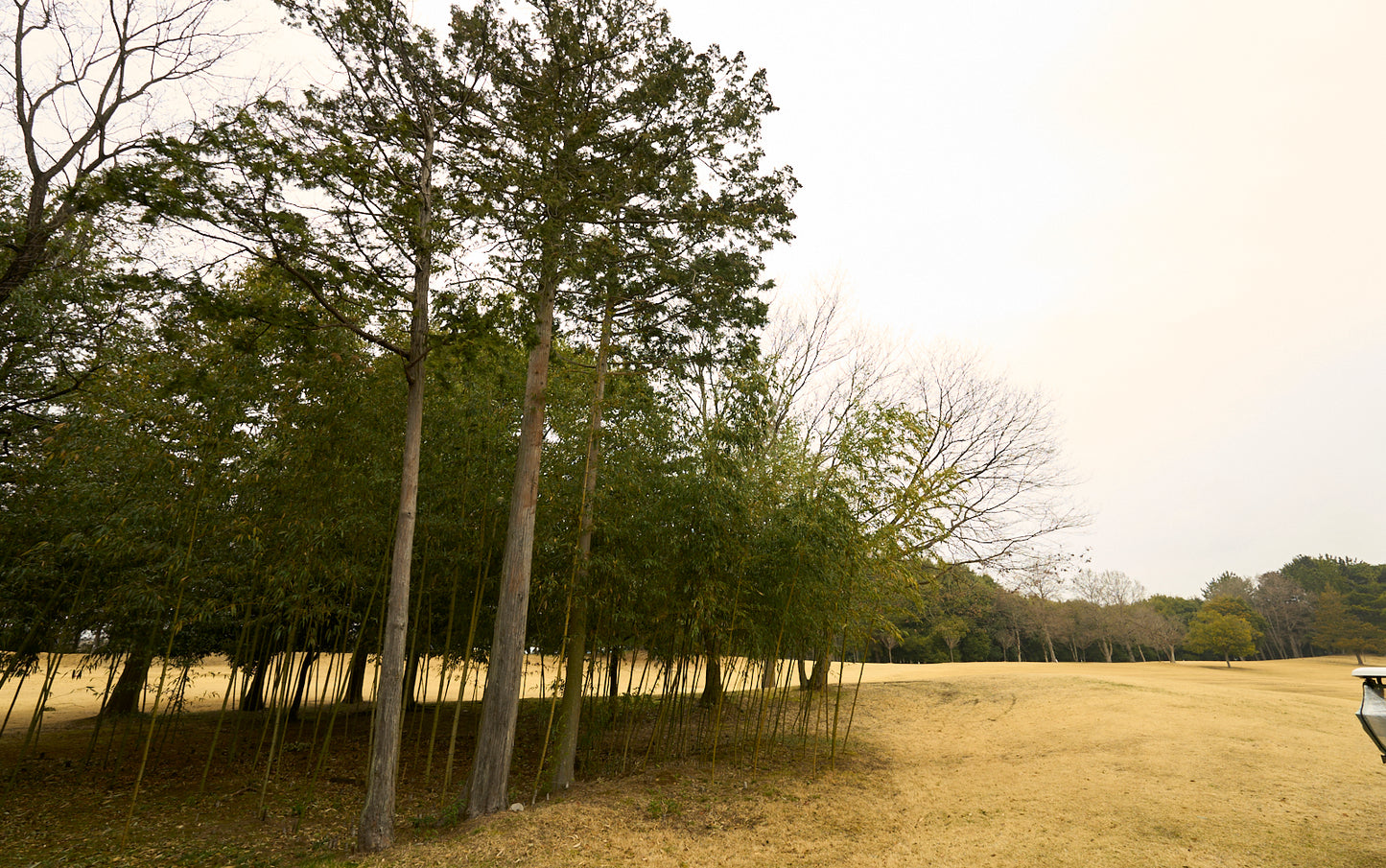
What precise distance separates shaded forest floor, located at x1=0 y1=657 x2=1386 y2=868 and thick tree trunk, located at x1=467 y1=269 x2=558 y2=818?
0.39 m

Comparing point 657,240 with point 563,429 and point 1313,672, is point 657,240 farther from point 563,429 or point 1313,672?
point 1313,672

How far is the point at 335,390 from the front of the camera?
5.66m

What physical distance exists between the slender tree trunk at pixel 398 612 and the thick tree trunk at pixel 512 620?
0.71 m

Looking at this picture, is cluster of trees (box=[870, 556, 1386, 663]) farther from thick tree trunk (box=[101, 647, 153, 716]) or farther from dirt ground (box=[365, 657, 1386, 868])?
thick tree trunk (box=[101, 647, 153, 716])

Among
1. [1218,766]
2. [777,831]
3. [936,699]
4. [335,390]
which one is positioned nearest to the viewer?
[777,831]

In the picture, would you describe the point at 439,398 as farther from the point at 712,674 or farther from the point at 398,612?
the point at 712,674

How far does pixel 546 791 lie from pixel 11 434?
6.81 m

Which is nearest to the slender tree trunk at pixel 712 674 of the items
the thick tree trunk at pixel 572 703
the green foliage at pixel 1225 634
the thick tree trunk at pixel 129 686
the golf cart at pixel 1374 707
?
the thick tree trunk at pixel 572 703

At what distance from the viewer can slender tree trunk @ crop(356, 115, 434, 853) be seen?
4.62 meters

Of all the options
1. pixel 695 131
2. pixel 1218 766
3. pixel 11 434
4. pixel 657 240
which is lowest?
pixel 1218 766

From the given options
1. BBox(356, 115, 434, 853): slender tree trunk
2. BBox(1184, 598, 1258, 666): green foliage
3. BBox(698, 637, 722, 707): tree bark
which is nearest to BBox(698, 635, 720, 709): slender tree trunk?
BBox(698, 637, 722, 707): tree bark

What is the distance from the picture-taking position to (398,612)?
481 centimetres

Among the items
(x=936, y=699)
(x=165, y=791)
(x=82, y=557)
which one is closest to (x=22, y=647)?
(x=82, y=557)

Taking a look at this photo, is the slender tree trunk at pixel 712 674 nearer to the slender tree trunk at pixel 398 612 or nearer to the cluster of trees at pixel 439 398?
the cluster of trees at pixel 439 398
